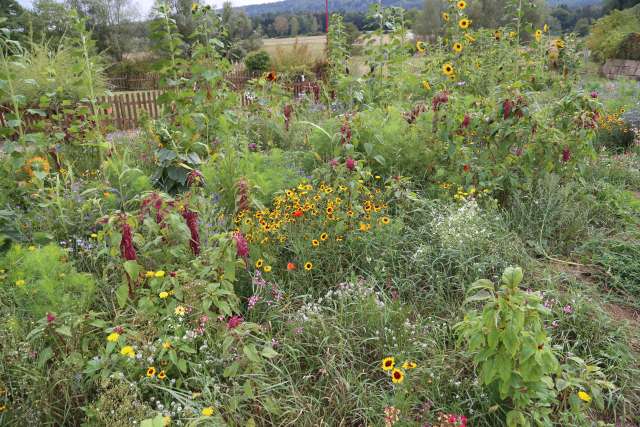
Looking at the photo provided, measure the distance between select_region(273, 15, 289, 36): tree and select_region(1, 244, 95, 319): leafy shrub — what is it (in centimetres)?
5028

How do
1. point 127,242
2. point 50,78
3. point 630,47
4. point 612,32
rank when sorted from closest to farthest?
point 127,242
point 50,78
point 630,47
point 612,32

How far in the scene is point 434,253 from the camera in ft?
9.36

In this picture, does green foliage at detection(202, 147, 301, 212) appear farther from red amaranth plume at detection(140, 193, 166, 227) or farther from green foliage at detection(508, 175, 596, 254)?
green foliage at detection(508, 175, 596, 254)

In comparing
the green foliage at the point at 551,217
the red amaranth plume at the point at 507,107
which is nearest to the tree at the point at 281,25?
the red amaranth plume at the point at 507,107

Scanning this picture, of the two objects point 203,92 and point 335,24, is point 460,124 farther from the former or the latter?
point 335,24

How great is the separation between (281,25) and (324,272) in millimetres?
50763

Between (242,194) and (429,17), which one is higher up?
(429,17)

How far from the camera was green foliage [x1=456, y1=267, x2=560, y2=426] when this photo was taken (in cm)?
160

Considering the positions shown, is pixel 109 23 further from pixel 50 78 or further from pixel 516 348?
pixel 516 348

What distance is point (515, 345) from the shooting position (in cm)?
159

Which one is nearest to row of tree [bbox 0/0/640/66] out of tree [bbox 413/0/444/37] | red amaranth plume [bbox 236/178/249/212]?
tree [bbox 413/0/444/37]

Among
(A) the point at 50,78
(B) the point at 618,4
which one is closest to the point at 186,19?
(B) the point at 618,4

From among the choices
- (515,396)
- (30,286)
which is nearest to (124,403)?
(30,286)

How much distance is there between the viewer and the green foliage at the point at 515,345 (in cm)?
160
